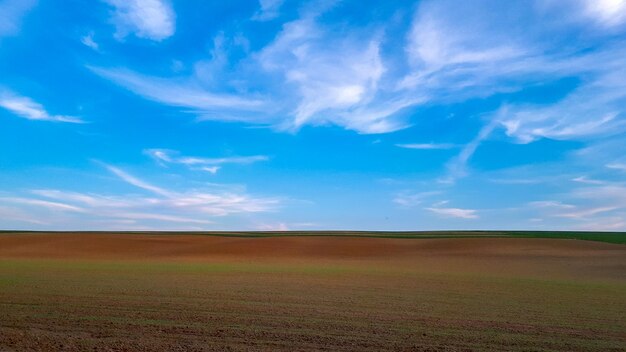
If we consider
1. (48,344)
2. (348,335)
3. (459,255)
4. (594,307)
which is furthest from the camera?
(459,255)

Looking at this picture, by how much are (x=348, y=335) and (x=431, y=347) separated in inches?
A: 77.5

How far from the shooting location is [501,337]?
37.7 ft

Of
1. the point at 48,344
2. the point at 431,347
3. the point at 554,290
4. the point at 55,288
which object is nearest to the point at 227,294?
the point at 55,288

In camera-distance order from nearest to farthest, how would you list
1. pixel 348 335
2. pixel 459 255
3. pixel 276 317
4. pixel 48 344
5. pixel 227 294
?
1. pixel 48 344
2. pixel 348 335
3. pixel 276 317
4. pixel 227 294
5. pixel 459 255

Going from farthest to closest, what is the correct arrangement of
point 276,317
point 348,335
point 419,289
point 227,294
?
point 419,289
point 227,294
point 276,317
point 348,335

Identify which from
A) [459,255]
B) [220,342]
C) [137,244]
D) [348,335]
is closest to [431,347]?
[348,335]

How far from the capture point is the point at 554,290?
872 inches

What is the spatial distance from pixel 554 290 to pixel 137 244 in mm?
47762

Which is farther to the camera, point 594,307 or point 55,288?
point 55,288

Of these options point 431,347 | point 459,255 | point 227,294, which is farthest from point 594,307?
point 459,255

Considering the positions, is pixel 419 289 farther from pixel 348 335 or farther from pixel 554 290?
pixel 348 335

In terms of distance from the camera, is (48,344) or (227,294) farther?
(227,294)

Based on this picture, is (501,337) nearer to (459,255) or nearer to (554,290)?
(554,290)

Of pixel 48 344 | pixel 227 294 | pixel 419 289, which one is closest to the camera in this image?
pixel 48 344
